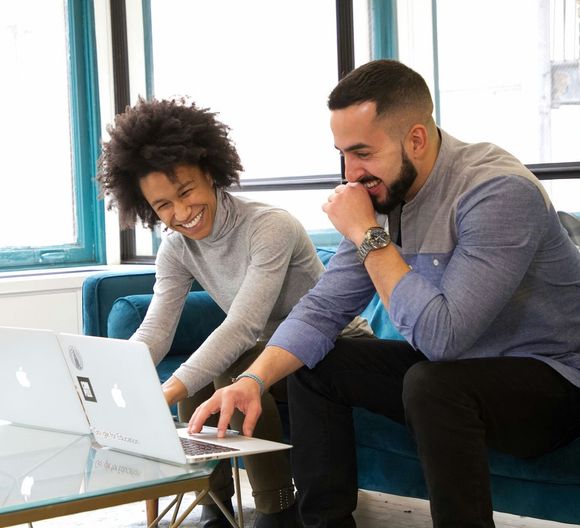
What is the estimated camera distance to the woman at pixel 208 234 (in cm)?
235

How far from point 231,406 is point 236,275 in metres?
0.70

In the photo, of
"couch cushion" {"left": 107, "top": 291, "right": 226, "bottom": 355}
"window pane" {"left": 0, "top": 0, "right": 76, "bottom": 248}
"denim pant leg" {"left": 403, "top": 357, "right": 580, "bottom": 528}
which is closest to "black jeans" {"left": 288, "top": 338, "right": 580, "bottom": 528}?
"denim pant leg" {"left": 403, "top": 357, "right": 580, "bottom": 528}

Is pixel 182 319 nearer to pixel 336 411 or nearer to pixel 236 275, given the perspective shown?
pixel 236 275

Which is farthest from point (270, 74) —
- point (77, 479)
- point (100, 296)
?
point (77, 479)

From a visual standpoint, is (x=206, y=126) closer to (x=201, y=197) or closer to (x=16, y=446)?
(x=201, y=197)

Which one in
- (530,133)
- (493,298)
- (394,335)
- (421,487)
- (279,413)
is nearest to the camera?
(493,298)

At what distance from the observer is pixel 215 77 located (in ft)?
14.9

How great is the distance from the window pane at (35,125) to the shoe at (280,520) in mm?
2664

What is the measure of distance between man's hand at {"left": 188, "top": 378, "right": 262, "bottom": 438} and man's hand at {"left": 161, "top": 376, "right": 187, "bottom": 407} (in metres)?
0.21

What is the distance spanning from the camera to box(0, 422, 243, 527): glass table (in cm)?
150

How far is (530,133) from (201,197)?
1.35 metres

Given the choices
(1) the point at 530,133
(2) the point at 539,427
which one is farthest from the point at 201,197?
(1) the point at 530,133

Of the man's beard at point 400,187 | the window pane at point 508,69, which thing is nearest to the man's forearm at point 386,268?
the man's beard at point 400,187

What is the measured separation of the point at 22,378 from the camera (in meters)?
1.95
